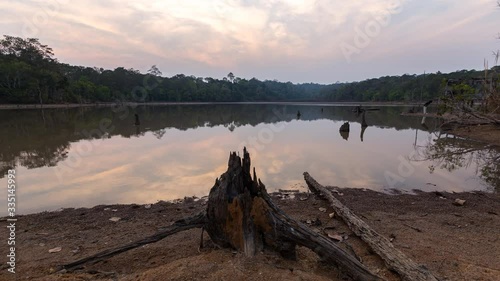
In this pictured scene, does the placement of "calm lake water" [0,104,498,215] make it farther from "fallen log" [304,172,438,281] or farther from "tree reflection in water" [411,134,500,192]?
"fallen log" [304,172,438,281]

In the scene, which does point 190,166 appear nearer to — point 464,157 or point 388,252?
point 388,252

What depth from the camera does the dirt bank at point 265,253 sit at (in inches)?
139

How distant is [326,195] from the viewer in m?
7.16

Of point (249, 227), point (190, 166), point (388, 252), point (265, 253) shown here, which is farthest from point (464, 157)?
point (249, 227)

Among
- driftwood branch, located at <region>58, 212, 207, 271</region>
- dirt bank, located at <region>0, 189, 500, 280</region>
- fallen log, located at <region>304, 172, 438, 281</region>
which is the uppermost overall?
driftwood branch, located at <region>58, 212, 207, 271</region>

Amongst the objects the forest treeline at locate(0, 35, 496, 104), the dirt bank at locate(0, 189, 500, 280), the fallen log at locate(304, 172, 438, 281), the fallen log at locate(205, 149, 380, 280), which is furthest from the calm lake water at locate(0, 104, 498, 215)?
the forest treeline at locate(0, 35, 496, 104)

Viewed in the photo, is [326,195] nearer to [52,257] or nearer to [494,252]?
[494,252]

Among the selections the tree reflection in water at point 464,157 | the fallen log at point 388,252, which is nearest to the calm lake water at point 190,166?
the tree reflection in water at point 464,157

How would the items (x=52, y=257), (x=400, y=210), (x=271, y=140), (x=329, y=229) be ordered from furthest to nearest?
(x=271, y=140) → (x=400, y=210) → (x=329, y=229) → (x=52, y=257)

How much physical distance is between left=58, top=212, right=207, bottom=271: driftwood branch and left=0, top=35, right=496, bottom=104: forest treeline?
37.4 meters

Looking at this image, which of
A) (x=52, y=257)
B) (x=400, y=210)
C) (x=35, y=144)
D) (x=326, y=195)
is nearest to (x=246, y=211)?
(x=52, y=257)

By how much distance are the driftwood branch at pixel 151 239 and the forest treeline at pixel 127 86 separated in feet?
123

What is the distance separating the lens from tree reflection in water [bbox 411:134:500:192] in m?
10.9

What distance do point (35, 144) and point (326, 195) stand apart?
52.9ft
